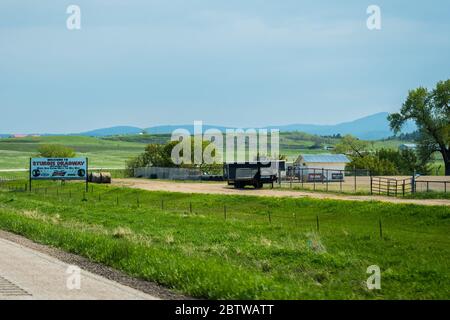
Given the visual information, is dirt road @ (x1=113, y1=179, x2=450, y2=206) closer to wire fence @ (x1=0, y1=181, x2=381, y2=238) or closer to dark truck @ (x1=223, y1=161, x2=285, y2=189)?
dark truck @ (x1=223, y1=161, x2=285, y2=189)

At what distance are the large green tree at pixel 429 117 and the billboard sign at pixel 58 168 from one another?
50.2 meters

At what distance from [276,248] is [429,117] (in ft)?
289

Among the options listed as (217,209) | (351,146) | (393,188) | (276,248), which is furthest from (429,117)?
(276,248)

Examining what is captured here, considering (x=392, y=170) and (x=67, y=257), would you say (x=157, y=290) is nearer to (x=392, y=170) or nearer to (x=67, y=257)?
(x=67, y=257)

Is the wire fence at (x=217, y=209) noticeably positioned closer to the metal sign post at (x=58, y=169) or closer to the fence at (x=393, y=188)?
the metal sign post at (x=58, y=169)

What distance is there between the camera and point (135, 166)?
125 meters

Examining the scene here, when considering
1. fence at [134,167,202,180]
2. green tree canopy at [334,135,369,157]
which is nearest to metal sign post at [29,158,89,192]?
fence at [134,167,202,180]

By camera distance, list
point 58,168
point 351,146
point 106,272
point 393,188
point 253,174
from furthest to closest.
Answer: point 351,146 < point 58,168 < point 253,174 < point 393,188 < point 106,272

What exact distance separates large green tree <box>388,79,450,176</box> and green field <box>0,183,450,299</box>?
6318cm

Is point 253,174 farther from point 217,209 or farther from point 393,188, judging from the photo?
point 217,209

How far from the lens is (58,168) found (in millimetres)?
78562

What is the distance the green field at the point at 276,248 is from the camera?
15.0 metres

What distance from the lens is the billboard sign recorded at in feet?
255
